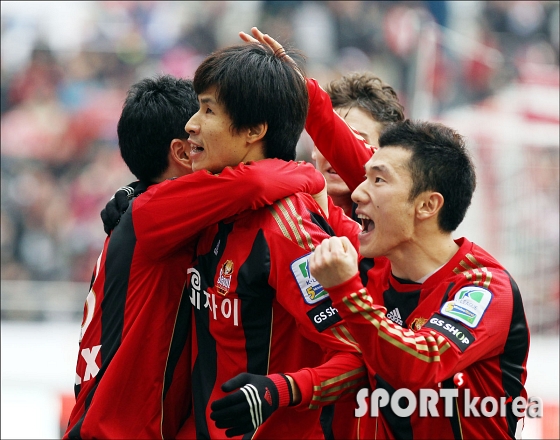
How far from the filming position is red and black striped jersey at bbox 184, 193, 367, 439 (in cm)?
237

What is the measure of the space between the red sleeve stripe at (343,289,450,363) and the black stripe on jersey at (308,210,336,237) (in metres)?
0.40

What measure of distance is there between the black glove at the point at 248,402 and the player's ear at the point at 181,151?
824mm

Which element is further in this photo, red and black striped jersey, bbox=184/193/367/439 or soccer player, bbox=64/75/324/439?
soccer player, bbox=64/75/324/439

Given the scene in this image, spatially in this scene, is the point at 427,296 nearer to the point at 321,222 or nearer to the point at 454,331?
the point at 454,331

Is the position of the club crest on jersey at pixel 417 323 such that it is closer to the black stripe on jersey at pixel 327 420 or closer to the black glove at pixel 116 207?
the black stripe on jersey at pixel 327 420

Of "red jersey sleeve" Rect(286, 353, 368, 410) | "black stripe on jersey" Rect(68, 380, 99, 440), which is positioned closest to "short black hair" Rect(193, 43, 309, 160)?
"red jersey sleeve" Rect(286, 353, 368, 410)

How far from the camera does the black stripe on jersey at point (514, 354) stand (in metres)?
2.41

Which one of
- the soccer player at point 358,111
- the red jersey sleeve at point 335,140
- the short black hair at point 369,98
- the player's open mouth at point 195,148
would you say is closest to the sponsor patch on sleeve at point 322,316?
the player's open mouth at point 195,148

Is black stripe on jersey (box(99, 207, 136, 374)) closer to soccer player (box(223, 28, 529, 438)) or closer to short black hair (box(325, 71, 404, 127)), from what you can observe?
soccer player (box(223, 28, 529, 438))

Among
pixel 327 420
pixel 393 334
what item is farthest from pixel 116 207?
pixel 393 334

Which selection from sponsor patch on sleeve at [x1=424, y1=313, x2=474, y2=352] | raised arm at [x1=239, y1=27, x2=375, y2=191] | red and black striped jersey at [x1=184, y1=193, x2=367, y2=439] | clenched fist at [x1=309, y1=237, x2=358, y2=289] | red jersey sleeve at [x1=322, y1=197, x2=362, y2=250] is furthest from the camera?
raised arm at [x1=239, y1=27, x2=375, y2=191]

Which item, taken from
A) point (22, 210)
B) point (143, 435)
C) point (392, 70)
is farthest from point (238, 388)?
point (392, 70)

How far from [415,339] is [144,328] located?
0.87m

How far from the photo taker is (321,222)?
8.41ft
